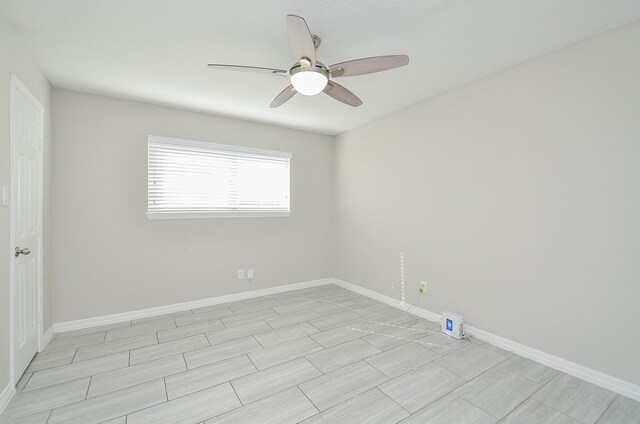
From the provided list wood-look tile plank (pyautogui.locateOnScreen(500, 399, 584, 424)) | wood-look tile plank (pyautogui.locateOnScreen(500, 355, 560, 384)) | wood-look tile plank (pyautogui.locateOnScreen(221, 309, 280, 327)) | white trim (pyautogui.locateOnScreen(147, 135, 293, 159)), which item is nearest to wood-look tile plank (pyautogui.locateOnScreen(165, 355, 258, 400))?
wood-look tile plank (pyautogui.locateOnScreen(221, 309, 280, 327))

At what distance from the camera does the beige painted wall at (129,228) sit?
2953mm

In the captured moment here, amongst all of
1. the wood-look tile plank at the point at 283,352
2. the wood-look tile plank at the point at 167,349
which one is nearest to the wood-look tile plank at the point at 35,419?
the wood-look tile plank at the point at 167,349

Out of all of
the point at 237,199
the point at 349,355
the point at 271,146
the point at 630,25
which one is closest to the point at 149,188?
the point at 237,199

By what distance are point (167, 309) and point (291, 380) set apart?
2117 millimetres

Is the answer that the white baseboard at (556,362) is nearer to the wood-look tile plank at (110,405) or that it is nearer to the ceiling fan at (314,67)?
the ceiling fan at (314,67)

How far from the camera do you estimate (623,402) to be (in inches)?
72.9

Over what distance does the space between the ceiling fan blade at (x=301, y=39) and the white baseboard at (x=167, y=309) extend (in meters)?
3.16

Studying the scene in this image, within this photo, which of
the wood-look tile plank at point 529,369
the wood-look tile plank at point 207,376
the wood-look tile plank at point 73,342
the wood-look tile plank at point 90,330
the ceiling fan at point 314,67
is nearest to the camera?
the ceiling fan at point 314,67

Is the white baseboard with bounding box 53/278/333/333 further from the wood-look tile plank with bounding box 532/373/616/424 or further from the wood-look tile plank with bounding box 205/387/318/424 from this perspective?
the wood-look tile plank with bounding box 532/373/616/424

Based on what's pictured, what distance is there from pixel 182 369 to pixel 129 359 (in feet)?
1.75

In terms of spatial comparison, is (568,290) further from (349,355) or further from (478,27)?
(478,27)

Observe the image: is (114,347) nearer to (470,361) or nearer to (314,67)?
(314,67)

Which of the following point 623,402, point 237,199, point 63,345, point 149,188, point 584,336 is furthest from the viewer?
point 237,199

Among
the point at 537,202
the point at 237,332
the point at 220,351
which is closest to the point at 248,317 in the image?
the point at 237,332
